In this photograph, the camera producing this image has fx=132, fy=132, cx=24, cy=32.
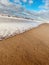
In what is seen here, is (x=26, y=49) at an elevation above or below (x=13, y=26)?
below

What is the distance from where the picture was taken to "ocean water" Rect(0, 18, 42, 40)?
150cm

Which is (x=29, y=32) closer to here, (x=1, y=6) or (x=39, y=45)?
(x=39, y=45)

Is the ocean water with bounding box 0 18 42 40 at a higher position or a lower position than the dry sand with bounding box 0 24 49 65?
higher

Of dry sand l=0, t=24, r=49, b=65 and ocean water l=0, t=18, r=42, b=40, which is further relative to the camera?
ocean water l=0, t=18, r=42, b=40

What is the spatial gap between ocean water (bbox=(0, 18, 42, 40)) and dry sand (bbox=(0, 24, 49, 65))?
0.05 metres

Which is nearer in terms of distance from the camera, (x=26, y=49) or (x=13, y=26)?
(x=26, y=49)

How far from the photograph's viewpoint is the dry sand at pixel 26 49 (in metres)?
1.39

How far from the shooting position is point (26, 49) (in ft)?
4.88

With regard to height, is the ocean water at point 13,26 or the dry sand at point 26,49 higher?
the ocean water at point 13,26

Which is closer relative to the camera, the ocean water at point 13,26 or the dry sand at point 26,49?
the dry sand at point 26,49

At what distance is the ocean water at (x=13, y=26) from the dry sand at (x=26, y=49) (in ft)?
0.18

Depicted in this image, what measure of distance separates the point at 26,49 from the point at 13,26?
0.32 m

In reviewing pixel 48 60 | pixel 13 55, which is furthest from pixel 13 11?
pixel 48 60

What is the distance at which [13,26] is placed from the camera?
5.22 ft
